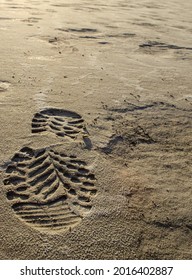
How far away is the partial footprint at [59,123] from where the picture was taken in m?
2.69

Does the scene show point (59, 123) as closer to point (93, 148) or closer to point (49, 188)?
point (93, 148)

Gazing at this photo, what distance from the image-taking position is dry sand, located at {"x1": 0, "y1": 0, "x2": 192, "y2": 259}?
1.86 metres

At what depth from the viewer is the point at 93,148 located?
2.53m

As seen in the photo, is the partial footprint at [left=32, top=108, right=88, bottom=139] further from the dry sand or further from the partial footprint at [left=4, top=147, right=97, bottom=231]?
the partial footprint at [left=4, top=147, right=97, bottom=231]

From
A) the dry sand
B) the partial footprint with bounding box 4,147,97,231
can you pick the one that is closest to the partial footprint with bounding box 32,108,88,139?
the dry sand

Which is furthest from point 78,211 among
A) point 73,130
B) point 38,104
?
point 38,104

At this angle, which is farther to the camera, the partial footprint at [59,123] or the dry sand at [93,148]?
the partial footprint at [59,123]

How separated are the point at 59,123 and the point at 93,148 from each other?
414 millimetres

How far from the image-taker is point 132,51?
4703 millimetres

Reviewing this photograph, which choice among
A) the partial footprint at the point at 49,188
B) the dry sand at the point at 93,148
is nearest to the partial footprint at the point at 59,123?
the dry sand at the point at 93,148

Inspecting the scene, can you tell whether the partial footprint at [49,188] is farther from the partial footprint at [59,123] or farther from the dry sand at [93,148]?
the partial footprint at [59,123]

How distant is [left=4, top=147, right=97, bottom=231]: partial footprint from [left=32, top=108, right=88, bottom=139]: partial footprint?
277mm
